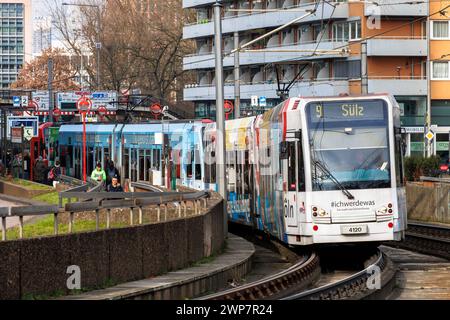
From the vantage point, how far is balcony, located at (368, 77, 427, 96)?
244 feet

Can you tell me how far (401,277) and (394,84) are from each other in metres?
54.1

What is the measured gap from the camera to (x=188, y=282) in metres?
17.8

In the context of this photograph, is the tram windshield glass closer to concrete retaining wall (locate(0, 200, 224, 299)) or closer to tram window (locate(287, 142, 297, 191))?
tram window (locate(287, 142, 297, 191))

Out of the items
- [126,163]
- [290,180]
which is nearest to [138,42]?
[126,163]

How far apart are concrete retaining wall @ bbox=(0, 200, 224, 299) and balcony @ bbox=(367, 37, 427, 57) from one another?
173ft

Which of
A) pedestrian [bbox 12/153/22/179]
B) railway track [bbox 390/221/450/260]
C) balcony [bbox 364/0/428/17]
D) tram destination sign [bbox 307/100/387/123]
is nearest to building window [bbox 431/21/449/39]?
balcony [bbox 364/0/428/17]

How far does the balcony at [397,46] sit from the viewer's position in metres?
74.1

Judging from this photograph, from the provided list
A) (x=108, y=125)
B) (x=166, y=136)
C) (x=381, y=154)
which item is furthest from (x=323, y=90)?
(x=381, y=154)

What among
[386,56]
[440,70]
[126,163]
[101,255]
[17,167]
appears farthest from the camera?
[440,70]

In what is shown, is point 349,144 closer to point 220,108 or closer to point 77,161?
point 220,108

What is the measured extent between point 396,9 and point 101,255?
2310 inches
